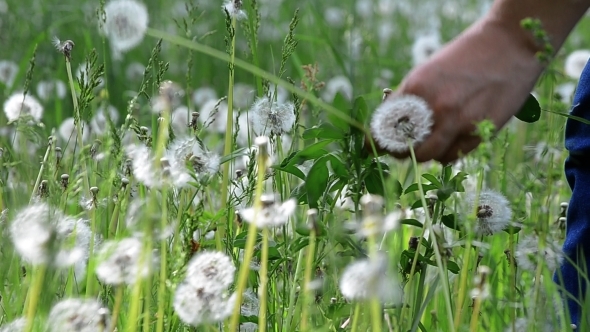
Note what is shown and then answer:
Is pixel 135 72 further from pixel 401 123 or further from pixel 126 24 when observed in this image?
pixel 401 123

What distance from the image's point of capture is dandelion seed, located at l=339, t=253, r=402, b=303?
102 cm

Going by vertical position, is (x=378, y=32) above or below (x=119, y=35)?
above

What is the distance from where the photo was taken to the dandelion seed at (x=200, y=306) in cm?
117

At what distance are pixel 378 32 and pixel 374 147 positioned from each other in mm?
5255

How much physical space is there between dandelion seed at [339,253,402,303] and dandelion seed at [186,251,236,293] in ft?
0.49

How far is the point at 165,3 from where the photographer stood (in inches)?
219

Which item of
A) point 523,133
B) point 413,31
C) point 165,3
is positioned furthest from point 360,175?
point 413,31

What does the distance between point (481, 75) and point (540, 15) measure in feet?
0.50

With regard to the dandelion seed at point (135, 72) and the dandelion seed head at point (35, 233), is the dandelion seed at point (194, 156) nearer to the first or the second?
the dandelion seed head at point (35, 233)

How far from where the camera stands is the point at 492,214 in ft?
4.83

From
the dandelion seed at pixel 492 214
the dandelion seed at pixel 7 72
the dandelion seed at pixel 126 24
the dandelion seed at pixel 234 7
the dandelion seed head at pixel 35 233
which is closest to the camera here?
the dandelion seed head at pixel 35 233

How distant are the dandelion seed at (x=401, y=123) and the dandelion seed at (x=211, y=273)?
27cm

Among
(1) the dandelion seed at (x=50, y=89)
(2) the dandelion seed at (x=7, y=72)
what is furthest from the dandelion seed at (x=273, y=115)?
(2) the dandelion seed at (x=7, y=72)

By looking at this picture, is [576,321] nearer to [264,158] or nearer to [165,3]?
[264,158]
